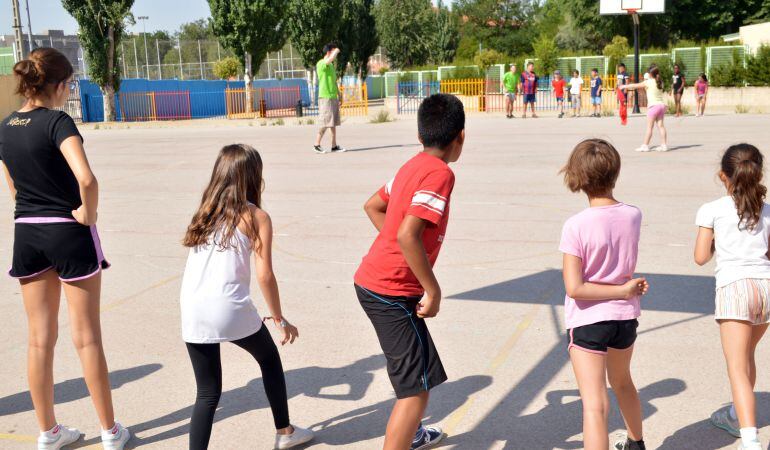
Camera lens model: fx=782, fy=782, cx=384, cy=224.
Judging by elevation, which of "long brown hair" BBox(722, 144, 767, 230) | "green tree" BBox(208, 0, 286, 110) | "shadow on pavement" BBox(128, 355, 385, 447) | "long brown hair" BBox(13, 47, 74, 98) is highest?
"green tree" BBox(208, 0, 286, 110)

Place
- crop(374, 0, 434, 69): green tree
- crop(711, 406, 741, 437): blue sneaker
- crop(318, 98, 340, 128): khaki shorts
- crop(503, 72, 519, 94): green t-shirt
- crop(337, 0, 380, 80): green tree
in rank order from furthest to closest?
crop(374, 0, 434, 69): green tree, crop(337, 0, 380, 80): green tree, crop(503, 72, 519, 94): green t-shirt, crop(318, 98, 340, 128): khaki shorts, crop(711, 406, 741, 437): blue sneaker

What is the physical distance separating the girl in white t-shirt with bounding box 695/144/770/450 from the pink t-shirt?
562mm

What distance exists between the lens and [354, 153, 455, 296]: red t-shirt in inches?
118

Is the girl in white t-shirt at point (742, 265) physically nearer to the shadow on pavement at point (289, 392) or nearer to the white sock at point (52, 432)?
the shadow on pavement at point (289, 392)

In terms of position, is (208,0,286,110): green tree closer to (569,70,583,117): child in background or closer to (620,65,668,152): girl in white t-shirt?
(569,70,583,117): child in background

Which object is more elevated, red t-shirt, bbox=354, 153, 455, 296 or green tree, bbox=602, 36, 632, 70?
green tree, bbox=602, 36, 632, 70

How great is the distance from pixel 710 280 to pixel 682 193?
434 cm

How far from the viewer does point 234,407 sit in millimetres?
4324

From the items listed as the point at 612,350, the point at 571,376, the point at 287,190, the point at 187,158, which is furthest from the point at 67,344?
the point at 187,158

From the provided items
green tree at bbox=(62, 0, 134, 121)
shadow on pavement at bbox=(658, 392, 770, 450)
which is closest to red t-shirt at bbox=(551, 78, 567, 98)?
green tree at bbox=(62, 0, 134, 121)

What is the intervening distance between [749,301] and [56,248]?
315 cm

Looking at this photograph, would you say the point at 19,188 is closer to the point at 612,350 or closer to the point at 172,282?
the point at 612,350

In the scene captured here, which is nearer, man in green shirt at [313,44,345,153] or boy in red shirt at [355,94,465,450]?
boy in red shirt at [355,94,465,450]

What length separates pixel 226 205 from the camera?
3410mm
